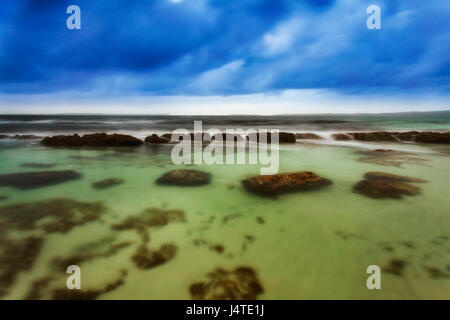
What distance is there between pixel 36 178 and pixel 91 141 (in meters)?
6.40

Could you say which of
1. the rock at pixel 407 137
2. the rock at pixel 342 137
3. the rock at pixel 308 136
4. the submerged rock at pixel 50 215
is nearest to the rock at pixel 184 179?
the submerged rock at pixel 50 215

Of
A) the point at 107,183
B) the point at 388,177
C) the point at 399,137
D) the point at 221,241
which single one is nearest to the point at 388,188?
the point at 388,177

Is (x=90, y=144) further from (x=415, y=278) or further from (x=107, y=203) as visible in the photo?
(x=415, y=278)

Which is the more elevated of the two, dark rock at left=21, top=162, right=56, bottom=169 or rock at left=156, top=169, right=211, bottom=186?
dark rock at left=21, top=162, right=56, bottom=169

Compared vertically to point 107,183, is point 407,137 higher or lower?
higher

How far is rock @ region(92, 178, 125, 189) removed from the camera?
5149mm

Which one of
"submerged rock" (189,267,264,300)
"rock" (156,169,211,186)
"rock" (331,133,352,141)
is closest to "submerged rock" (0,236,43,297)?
"submerged rock" (189,267,264,300)

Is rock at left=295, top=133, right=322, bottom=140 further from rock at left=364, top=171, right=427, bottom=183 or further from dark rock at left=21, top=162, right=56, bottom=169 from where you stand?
dark rock at left=21, top=162, right=56, bottom=169

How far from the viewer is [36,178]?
561 centimetres

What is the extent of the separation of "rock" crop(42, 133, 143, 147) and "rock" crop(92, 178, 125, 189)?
675 cm

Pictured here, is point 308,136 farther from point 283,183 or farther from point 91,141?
point 91,141

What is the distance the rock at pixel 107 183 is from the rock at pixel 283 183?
3282 millimetres

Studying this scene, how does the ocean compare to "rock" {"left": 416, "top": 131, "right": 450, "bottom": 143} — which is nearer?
the ocean

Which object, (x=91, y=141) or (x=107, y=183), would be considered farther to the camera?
(x=91, y=141)
